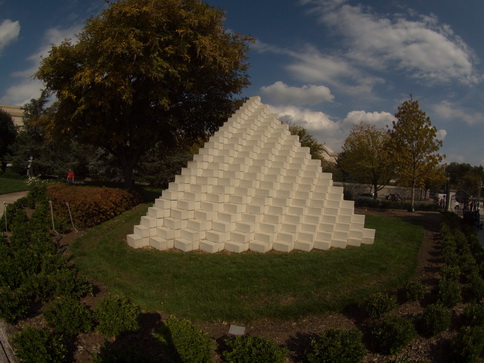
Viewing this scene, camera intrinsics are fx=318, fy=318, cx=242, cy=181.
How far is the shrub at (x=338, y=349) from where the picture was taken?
180 inches

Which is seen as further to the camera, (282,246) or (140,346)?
(282,246)

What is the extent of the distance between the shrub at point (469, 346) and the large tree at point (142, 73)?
1158cm

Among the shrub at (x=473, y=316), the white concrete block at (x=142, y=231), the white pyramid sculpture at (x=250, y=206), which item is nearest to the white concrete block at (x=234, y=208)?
the white pyramid sculpture at (x=250, y=206)

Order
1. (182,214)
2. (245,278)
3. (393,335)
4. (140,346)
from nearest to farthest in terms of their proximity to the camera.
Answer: (393,335) < (140,346) < (245,278) < (182,214)

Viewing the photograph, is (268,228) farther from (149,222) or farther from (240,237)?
(149,222)

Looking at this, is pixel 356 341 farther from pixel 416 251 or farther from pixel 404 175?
pixel 404 175

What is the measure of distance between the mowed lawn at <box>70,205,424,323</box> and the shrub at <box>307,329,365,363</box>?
53.3 inches

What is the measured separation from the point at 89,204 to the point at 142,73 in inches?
220

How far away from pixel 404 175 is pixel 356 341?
57.1 ft

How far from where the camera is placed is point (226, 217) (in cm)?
912

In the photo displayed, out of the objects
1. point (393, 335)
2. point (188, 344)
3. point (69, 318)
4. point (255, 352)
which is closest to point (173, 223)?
point (69, 318)

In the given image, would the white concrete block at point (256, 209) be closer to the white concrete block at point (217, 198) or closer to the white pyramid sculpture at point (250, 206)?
the white pyramid sculpture at point (250, 206)

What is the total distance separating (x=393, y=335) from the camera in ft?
16.4

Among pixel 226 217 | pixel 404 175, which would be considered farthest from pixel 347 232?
pixel 404 175
